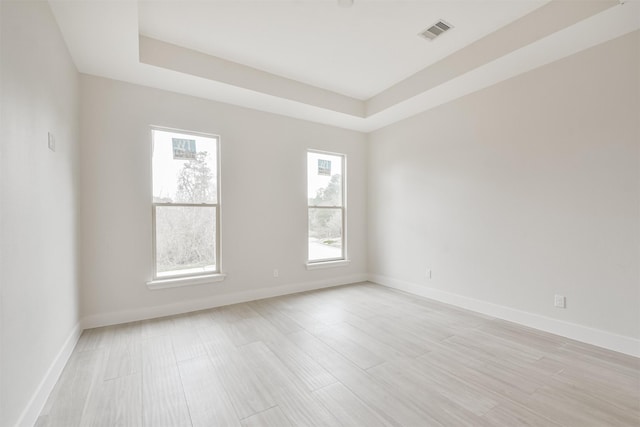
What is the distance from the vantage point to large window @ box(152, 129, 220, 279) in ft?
11.4

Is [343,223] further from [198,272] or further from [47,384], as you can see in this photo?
[47,384]

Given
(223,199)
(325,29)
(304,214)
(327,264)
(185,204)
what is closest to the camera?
(325,29)

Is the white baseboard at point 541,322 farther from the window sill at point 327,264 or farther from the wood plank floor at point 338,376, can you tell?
the window sill at point 327,264

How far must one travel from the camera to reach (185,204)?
11.9 ft

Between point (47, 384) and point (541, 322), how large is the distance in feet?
14.2

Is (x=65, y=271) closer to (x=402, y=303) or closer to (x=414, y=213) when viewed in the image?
(x=402, y=303)

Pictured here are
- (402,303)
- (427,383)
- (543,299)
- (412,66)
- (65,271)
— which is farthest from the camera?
(402,303)

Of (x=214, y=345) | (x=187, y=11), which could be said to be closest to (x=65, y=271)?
(x=214, y=345)

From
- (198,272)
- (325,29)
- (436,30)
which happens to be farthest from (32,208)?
(436,30)

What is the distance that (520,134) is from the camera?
3158 millimetres

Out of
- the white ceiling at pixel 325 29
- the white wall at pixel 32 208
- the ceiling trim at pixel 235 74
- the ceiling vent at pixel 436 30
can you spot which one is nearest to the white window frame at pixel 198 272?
the ceiling trim at pixel 235 74

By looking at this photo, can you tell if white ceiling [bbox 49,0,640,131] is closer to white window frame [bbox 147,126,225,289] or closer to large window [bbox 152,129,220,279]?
white window frame [bbox 147,126,225,289]

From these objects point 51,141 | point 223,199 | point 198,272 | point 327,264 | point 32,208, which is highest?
point 51,141

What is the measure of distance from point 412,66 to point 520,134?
150 centimetres
